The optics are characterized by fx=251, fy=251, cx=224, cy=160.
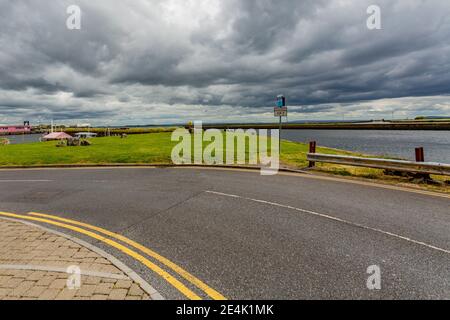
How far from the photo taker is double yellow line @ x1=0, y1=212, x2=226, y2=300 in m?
3.55

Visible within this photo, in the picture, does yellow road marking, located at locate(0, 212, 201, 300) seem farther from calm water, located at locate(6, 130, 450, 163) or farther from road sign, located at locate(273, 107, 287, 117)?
calm water, located at locate(6, 130, 450, 163)

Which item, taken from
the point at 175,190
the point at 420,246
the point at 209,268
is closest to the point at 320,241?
the point at 420,246

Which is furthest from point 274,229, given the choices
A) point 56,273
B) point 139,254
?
point 56,273

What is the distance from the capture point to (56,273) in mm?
3910

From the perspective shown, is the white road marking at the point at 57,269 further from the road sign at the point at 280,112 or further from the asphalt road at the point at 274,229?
the road sign at the point at 280,112

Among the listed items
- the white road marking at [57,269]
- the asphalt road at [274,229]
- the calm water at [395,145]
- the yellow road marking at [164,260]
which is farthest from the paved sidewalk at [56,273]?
the calm water at [395,145]

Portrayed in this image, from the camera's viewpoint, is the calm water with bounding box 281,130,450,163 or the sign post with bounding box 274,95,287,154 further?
the calm water with bounding box 281,130,450,163

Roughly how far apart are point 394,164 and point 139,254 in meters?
10.6

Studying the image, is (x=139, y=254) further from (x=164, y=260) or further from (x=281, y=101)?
(x=281, y=101)

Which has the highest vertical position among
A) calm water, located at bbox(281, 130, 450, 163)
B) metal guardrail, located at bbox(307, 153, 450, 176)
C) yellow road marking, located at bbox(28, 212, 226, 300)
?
calm water, located at bbox(281, 130, 450, 163)

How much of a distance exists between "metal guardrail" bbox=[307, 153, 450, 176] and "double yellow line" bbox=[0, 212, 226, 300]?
10.0m

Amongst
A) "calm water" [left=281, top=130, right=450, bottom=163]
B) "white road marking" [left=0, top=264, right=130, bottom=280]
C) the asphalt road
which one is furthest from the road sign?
"calm water" [left=281, top=130, right=450, bottom=163]

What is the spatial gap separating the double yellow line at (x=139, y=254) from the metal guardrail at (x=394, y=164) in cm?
1003
